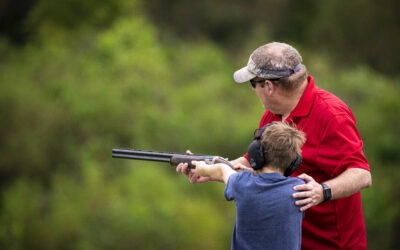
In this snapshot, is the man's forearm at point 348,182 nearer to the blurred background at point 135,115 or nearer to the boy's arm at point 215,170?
the boy's arm at point 215,170

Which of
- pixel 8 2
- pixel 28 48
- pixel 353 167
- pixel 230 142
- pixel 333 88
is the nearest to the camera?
pixel 353 167

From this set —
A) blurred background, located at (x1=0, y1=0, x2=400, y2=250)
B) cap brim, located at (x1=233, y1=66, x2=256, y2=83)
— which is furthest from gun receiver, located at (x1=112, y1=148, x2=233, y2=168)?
blurred background, located at (x1=0, y1=0, x2=400, y2=250)

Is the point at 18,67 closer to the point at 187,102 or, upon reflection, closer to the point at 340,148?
the point at 187,102

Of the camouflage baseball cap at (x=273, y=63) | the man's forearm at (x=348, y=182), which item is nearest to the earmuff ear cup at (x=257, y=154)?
the man's forearm at (x=348, y=182)

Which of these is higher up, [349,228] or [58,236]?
[349,228]

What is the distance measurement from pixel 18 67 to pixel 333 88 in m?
8.80

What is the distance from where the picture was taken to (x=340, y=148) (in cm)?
327

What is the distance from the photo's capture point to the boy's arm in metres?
3.14

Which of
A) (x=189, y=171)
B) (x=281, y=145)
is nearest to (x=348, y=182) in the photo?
(x=281, y=145)

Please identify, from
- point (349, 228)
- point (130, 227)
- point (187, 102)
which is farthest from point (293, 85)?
point (187, 102)

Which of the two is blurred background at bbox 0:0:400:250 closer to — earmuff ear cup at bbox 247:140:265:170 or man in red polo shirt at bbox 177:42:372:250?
man in red polo shirt at bbox 177:42:372:250

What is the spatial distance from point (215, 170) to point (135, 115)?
13.2 metres

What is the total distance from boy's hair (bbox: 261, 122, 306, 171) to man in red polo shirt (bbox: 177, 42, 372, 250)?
0.32 m

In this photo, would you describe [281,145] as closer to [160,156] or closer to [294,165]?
[294,165]
